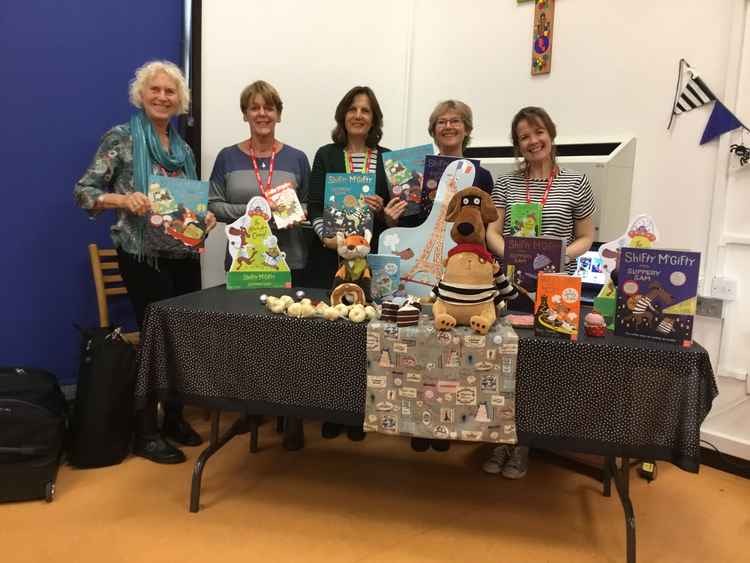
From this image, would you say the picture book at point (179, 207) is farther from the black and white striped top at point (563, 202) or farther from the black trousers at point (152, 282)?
the black and white striped top at point (563, 202)

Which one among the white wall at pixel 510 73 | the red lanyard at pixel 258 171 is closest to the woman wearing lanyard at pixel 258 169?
the red lanyard at pixel 258 171

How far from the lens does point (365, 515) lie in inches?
77.2

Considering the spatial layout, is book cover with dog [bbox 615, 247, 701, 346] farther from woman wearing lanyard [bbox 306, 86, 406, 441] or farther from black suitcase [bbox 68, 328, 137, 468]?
black suitcase [bbox 68, 328, 137, 468]

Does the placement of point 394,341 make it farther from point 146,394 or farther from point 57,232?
point 57,232

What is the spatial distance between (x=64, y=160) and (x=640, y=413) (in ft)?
8.77

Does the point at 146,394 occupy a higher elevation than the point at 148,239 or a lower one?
lower

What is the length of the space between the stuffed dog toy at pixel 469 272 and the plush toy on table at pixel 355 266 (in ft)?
1.06

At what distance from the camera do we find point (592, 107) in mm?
2857

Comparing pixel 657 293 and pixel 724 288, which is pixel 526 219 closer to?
pixel 657 293

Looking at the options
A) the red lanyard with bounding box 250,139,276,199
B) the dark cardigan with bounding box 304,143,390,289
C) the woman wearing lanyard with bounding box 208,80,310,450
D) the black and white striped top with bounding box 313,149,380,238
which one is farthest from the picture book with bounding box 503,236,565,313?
the red lanyard with bounding box 250,139,276,199

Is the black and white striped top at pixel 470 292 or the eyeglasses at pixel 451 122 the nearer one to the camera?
the black and white striped top at pixel 470 292

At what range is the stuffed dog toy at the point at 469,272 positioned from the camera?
1554 millimetres

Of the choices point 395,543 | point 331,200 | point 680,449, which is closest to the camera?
point 680,449

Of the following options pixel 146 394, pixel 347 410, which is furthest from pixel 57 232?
pixel 347 410
